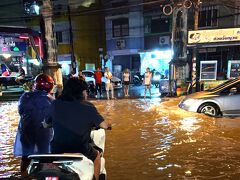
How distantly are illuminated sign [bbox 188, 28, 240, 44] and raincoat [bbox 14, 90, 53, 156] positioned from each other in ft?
40.9

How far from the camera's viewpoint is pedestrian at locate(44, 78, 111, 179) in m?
3.24

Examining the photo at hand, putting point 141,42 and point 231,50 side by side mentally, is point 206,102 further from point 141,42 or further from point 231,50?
point 141,42

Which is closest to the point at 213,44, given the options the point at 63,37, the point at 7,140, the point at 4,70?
the point at 7,140

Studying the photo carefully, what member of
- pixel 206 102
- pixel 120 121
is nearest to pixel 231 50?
pixel 206 102

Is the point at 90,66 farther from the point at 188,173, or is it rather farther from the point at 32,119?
the point at 32,119

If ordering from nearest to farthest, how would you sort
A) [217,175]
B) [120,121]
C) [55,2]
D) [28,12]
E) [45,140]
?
[45,140], [217,175], [120,121], [55,2], [28,12]

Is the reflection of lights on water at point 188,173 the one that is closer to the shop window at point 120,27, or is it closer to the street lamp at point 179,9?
the street lamp at point 179,9

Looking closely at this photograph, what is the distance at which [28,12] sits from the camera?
3641 cm

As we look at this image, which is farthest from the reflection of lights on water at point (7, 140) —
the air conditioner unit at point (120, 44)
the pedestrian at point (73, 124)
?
the air conditioner unit at point (120, 44)

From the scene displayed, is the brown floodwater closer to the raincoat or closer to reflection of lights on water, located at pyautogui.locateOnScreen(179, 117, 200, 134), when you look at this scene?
reflection of lights on water, located at pyautogui.locateOnScreen(179, 117, 200, 134)

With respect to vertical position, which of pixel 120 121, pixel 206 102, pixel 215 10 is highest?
pixel 215 10

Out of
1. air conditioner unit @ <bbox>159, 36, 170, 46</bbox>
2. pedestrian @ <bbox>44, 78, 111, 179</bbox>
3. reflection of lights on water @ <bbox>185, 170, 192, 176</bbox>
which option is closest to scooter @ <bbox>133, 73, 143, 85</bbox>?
air conditioner unit @ <bbox>159, 36, 170, 46</bbox>

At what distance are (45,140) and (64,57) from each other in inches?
1233

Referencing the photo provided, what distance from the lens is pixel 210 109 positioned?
987 centimetres
